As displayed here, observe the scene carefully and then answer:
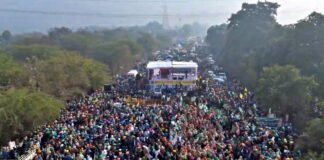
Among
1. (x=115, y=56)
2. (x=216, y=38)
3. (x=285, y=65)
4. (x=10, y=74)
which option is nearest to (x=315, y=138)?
(x=285, y=65)

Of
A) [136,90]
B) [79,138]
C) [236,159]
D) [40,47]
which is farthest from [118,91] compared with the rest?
[40,47]

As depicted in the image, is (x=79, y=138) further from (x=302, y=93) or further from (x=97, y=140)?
(x=302, y=93)

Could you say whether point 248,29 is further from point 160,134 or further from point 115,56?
point 160,134

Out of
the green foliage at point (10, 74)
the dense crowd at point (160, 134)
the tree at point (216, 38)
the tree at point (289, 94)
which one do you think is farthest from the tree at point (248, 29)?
the dense crowd at point (160, 134)

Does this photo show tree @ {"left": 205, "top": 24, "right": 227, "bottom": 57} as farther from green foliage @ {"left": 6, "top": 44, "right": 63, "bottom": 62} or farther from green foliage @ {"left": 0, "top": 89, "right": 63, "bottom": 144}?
green foliage @ {"left": 0, "top": 89, "right": 63, "bottom": 144}

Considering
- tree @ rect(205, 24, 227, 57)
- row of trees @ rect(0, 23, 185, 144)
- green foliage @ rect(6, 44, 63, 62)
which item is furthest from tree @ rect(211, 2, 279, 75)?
tree @ rect(205, 24, 227, 57)

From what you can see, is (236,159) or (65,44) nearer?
(236,159)

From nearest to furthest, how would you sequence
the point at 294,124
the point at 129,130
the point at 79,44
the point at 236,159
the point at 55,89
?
the point at 236,159, the point at 129,130, the point at 294,124, the point at 55,89, the point at 79,44
